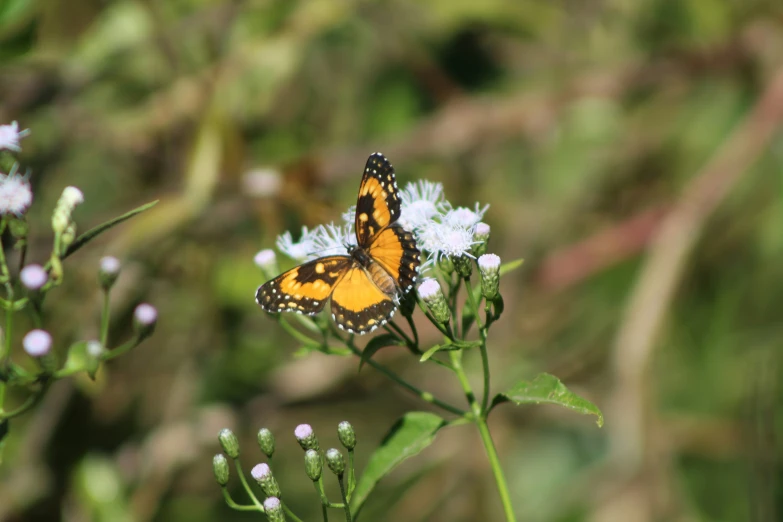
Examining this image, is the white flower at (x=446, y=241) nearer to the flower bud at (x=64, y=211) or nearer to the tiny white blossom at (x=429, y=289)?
the tiny white blossom at (x=429, y=289)

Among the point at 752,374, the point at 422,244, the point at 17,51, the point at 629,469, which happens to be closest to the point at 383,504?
the point at 629,469

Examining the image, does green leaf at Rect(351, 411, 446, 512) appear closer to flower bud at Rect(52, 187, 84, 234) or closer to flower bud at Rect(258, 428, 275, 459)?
flower bud at Rect(258, 428, 275, 459)

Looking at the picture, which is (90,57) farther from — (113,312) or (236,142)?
(113,312)

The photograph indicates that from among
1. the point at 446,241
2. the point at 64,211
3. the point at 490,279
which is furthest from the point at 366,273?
the point at 64,211

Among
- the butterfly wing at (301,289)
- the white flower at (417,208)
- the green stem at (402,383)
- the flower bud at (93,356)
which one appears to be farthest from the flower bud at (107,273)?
the white flower at (417,208)

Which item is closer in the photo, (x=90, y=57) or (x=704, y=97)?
(x=90, y=57)

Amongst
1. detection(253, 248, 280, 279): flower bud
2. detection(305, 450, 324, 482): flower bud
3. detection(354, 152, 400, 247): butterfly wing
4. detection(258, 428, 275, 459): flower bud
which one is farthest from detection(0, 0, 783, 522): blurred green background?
detection(305, 450, 324, 482): flower bud
